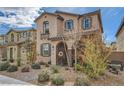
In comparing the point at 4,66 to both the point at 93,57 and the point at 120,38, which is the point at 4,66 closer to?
the point at 93,57

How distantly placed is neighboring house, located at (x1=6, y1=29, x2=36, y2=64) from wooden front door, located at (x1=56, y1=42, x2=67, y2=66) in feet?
1.71

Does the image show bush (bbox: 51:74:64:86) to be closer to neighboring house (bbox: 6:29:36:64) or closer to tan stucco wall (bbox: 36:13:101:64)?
tan stucco wall (bbox: 36:13:101:64)

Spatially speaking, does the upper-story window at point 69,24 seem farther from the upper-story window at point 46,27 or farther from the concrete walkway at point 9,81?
the concrete walkway at point 9,81

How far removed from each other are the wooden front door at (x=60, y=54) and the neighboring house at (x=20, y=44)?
0.52m

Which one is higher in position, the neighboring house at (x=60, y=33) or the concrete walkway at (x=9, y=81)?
the neighboring house at (x=60, y=33)

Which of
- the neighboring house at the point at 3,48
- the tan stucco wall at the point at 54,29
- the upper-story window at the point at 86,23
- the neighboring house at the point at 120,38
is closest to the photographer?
the neighboring house at the point at 120,38

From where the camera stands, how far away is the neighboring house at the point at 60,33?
505cm

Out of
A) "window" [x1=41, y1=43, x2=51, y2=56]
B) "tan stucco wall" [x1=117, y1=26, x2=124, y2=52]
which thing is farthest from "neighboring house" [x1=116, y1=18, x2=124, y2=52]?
"window" [x1=41, y1=43, x2=51, y2=56]

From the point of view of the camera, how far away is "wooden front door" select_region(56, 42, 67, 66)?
203 inches

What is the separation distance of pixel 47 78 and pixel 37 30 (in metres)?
1.02

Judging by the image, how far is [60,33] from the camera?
518 cm

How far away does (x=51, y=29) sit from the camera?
523cm

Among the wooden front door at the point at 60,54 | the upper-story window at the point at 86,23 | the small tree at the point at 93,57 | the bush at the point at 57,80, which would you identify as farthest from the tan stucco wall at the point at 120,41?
the bush at the point at 57,80
